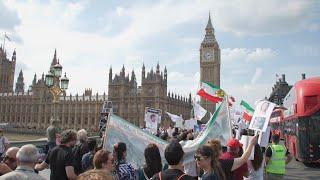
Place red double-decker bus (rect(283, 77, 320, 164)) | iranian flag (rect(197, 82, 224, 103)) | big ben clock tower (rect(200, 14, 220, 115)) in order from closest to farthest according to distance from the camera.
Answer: red double-decker bus (rect(283, 77, 320, 164)), iranian flag (rect(197, 82, 224, 103)), big ben clock tower (rect(200, 14, 220, 115))

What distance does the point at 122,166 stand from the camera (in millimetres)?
4742

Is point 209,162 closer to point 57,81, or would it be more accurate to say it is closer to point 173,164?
point 173,164

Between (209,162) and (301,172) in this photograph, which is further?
(301,172)

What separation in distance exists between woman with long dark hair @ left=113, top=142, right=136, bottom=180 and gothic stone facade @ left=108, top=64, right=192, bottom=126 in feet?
232

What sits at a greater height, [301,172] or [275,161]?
[275,161]

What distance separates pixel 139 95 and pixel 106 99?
8796mm

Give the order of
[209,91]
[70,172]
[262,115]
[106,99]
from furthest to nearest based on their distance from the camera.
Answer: [106,99]
[209,91]
[262,115]
[70,172]

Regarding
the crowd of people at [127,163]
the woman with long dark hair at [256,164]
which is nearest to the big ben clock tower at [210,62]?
the woman with long dark hair at [256,164]

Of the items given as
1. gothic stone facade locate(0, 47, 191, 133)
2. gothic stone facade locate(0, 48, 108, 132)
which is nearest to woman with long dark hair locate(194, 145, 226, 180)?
gothic stone facade locate(0, 47, 191, 133)

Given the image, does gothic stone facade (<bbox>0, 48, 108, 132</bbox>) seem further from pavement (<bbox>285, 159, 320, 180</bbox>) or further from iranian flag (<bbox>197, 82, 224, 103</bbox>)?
pavement (<bbox>285, 159, 320, 180</bbox>)

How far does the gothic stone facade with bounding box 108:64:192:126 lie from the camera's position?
252ft

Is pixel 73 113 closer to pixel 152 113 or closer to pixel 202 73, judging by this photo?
pixel 202 73

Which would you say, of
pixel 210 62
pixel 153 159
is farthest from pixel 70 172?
pixel 210 62

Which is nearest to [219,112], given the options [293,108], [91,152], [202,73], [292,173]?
[91,152]
